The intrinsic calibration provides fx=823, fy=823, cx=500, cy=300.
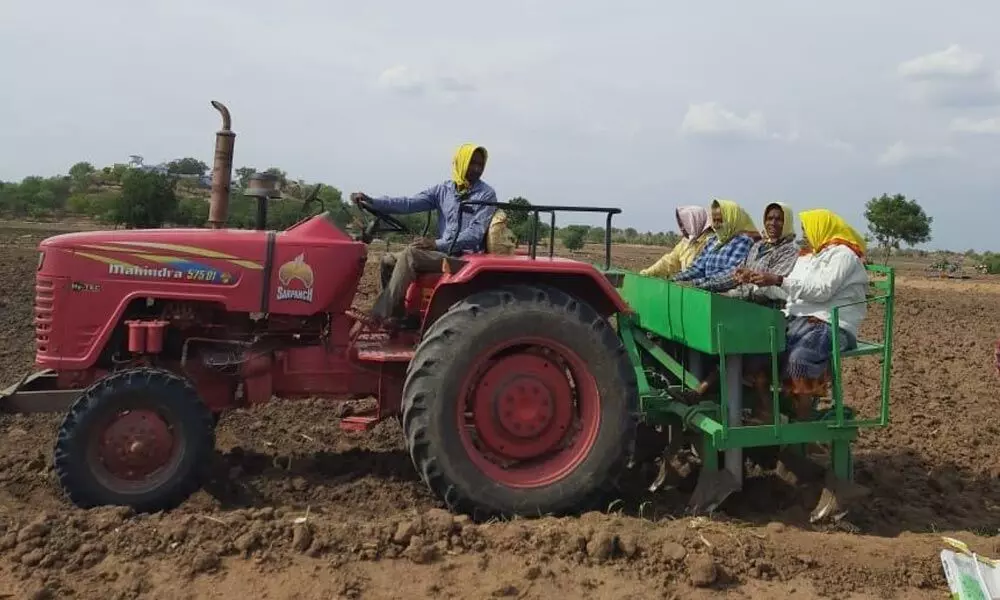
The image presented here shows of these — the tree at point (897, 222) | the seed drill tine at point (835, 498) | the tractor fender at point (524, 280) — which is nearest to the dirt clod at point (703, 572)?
the seed drill tine at point (835, 498)

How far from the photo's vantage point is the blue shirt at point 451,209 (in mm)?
4844

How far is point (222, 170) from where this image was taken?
198 inches

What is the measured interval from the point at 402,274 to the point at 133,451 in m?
1.64

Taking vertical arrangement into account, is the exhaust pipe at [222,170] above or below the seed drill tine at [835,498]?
above

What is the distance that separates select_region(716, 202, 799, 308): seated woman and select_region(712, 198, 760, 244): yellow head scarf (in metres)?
0.14

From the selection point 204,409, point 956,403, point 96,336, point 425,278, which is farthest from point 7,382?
point 956,403

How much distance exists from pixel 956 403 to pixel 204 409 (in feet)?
21.2

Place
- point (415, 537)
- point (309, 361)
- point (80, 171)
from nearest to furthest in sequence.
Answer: point (415, 537) → point (309, 361) → point (80, 171)

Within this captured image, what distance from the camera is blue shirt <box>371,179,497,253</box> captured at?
4.84 meters

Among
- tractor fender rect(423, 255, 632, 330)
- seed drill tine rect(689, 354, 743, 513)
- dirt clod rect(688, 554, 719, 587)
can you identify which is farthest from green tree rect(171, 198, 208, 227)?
dirt clod rect(688, 554, 719, 587)

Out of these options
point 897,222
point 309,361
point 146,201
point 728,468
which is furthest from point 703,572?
point 897,222

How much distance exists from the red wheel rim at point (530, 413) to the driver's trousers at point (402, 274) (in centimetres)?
68

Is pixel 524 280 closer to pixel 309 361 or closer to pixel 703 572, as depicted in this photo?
pixel 309 361

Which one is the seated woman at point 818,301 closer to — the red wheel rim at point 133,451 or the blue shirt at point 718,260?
the blue shirt at point 718,260
